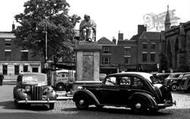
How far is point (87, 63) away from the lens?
20.8 meters

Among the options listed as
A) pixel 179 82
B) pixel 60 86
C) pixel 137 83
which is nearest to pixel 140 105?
pixel 137 83

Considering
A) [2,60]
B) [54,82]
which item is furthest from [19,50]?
[54,82]

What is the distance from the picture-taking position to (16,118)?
1244 centimetres

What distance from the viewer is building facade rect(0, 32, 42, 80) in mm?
69625

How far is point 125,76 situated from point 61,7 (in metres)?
33.9

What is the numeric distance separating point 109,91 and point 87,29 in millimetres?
7719

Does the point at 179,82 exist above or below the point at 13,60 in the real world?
below

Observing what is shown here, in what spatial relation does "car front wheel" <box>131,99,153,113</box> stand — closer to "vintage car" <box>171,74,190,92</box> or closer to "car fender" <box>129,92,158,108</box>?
"car fender" <box>129,92,158,108</box>

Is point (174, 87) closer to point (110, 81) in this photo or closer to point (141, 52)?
point (110, 81)

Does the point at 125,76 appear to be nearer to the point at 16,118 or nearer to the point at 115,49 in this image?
the point at 16,118

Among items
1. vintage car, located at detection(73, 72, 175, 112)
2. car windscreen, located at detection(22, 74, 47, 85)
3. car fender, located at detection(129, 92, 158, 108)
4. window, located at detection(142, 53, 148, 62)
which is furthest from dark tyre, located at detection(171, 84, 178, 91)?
window, located at detection(142, 53, 148, 62)

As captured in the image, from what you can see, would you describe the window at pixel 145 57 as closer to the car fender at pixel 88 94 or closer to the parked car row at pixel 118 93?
the parked car row at pixel 118 93

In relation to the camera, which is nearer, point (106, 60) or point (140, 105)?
point (140, 105)

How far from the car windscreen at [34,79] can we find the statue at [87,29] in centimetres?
487
